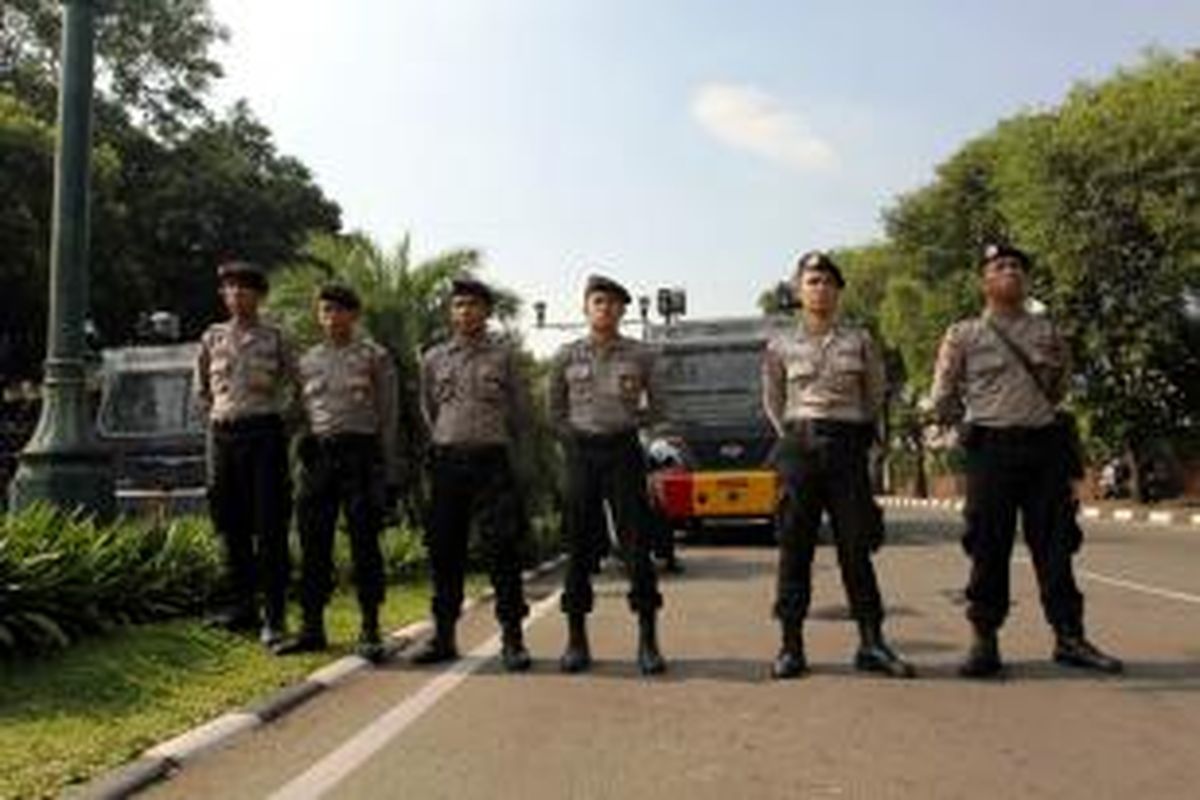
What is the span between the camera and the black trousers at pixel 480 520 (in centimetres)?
1062

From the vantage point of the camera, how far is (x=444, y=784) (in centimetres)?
719

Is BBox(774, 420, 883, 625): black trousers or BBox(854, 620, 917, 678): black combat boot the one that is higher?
BBox(774, 420, 883, 625): black trousers

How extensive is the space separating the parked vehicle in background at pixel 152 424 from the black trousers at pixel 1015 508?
44.6 feet

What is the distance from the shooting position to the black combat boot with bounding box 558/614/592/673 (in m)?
10.3

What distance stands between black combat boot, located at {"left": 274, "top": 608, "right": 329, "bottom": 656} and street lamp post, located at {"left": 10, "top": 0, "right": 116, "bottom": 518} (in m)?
2.13

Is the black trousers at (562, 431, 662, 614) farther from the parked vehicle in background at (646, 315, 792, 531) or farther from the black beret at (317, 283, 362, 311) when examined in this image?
the parked vehicle in background at (646, 315, 792, 531)

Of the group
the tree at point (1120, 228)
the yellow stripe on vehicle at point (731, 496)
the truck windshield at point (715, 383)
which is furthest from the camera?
the tree at point (1120, 228)

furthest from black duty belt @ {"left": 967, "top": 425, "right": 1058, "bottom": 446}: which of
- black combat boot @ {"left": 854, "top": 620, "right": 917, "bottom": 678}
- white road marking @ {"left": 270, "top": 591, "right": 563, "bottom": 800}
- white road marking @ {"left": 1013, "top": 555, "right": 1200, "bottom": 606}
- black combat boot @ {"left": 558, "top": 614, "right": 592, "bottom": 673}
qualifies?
white road marking @ {"left": 1013, "top": 555, "right": 1200, "bottom": 606}

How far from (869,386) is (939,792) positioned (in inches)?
134

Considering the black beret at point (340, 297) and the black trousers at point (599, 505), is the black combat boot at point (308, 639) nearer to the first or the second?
the black trousers at point (599, 505)

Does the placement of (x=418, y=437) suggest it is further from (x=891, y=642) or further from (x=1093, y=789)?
(x=1093, y=789)

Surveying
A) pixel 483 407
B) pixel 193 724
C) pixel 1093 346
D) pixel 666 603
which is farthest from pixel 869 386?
pixel 1093 346

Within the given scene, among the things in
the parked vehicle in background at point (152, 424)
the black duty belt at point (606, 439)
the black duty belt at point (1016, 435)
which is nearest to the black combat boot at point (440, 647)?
the black duty belt at point (606, 439)

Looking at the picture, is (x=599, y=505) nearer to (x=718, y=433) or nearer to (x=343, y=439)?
(x=343, y=439)
